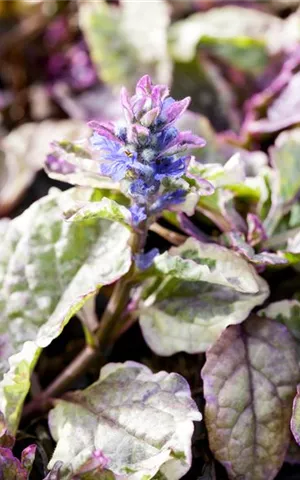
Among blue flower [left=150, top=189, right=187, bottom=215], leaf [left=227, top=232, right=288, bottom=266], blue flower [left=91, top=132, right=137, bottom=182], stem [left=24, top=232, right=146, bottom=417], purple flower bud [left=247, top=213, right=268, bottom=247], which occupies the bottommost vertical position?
stem [left=24, top=232, right=146, bottom=417]

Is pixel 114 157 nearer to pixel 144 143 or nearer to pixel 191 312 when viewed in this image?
pixel 144 143

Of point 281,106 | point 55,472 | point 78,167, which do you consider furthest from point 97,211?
point 281,106

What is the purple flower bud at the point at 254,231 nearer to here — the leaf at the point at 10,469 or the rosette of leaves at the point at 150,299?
the rosette of leaves at the point at 150,299

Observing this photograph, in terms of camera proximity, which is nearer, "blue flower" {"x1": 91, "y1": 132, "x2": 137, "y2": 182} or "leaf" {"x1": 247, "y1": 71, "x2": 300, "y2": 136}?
"blue flower" {"x1": 91, "y1": 132, "x2": 137, "y2": 182}

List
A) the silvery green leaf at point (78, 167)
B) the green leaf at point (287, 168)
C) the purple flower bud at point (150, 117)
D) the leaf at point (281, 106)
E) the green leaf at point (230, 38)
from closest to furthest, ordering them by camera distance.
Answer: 1. the purple flower bud at point (150, 117)
2. the silvery green leaf at point (78, 167)
3. the green leaf at point (287, 168)
4. the leaf at point (281, 106)
5. the green leaf at point (230, 38)

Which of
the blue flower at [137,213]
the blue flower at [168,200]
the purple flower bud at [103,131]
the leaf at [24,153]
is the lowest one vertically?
the leaf at [24,153]

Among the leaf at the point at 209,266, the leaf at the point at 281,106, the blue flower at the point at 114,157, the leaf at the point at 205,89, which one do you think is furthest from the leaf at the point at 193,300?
the leaf at the point at 205,89

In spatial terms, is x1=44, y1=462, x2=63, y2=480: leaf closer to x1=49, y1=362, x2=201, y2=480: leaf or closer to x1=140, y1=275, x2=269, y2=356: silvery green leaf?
x1=49, y1=362, x2=201, y2=480: leaf

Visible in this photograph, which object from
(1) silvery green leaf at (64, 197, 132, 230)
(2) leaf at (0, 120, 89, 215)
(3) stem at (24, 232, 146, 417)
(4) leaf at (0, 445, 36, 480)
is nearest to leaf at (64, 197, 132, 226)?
(1) silvery green leaf at (64, 197, 132, 230)
